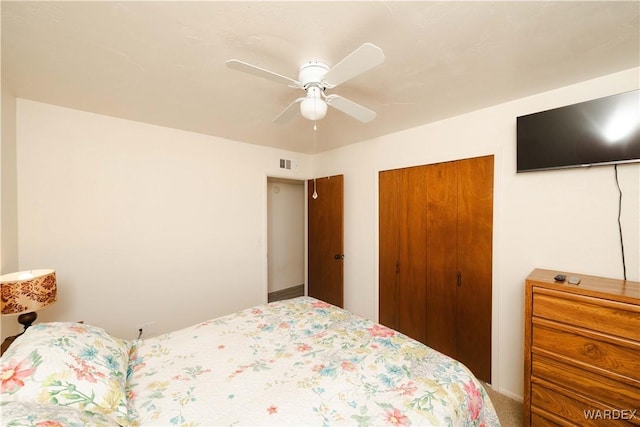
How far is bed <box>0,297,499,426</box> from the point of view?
0.93 metres

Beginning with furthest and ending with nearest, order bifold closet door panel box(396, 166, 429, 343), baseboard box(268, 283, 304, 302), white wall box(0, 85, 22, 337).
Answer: baseboard box(268, 283, 304, 302), bifold closet door panel box(396, 166, 429, 343), white wall box(0, 85, 22, 337)

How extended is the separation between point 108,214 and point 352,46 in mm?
2518

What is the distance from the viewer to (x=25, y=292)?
1.52m

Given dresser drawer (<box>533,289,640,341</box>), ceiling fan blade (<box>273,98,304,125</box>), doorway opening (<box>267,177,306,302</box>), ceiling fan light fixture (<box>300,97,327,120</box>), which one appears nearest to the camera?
dresser drawer (<box>533,289,640,341</box>)

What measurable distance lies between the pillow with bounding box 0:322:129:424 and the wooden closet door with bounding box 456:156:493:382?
2.48 meters

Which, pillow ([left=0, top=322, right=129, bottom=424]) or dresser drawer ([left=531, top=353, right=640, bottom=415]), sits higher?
pillow ([left=0, top=322, right=129, bottom=424])

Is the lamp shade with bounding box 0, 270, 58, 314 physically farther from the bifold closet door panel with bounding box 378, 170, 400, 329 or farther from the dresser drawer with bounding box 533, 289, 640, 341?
the dresser drawer with bounding box 533, 289, 640, 341

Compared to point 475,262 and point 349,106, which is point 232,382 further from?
point 475,262

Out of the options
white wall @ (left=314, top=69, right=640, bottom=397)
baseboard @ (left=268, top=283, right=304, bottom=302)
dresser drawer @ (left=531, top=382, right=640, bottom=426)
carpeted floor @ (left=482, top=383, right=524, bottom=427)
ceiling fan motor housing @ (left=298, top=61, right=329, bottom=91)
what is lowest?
carpeted floor @ (left=482, top=383, right=524, bottom=427)

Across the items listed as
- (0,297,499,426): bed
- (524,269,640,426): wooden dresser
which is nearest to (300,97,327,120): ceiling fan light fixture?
(0,297,499,426): bed

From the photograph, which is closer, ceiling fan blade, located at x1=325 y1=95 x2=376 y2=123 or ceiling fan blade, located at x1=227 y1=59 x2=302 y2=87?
ceiling fan blade, located at x1=227 y1=59 x2=302 y2=87

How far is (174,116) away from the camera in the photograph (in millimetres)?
2312

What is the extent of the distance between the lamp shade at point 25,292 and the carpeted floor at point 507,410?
3256 mm

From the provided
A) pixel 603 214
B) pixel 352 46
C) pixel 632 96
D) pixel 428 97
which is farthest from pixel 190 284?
pixel 632 96
